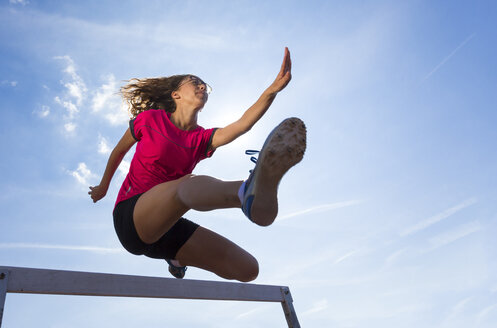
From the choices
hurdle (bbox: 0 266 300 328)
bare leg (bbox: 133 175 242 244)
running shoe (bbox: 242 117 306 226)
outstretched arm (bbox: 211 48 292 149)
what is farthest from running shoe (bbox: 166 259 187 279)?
running shoe (bbox: 242 117 306 226)

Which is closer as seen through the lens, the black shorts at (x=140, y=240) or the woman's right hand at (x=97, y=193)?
the black shorts at (x=140, y=240)

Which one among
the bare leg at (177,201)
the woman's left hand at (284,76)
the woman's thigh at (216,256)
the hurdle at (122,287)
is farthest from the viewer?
the woman's thigh at (216,256)

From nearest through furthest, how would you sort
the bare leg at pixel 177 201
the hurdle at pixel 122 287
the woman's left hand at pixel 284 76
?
the bare leg at pixel 177 201 → the hurdle at pixel 122 287 → the woman's left hand at pixel 284 76

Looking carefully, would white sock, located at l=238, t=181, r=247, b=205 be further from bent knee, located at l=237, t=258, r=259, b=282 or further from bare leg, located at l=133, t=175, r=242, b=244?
bent knee, located at l=237, t=258, r=259, b=282

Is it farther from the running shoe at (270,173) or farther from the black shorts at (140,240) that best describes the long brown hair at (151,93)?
the running shoe at (270,173)

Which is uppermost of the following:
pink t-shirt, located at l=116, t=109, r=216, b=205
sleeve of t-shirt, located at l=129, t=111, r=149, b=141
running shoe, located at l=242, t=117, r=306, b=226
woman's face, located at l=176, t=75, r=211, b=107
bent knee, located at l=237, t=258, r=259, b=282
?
woman's face, located at l=176, t=75, r=211, b=107

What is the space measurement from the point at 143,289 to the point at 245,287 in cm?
95

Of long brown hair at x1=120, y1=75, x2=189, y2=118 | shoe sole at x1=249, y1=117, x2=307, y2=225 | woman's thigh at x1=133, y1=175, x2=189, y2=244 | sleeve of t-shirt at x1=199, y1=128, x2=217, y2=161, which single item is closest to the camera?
shoe sole at x1=249, y1=117, x2=307, y2=225

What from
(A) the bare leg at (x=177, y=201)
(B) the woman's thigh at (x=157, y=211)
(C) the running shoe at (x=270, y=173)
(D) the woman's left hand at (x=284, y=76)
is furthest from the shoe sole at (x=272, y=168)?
(D) the woman's left hand at (x=284, y=76)

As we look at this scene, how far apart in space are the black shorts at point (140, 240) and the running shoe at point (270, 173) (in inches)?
34.2

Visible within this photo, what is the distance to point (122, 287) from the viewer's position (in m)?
2.55

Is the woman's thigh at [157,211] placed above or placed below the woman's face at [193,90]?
below

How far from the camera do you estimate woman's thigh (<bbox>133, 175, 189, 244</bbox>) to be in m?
1.99

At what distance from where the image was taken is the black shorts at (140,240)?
2.27 metres
